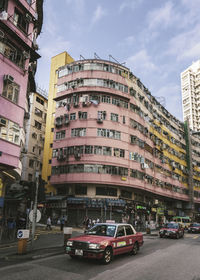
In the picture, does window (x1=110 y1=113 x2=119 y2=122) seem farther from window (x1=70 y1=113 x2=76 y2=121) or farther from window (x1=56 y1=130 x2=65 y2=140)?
window (x1=56 y1=130 x2=65 y2=140)

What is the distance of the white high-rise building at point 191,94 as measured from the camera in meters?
98.8

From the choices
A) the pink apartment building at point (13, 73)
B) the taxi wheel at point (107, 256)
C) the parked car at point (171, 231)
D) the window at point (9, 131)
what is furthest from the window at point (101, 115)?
the taxi wheel at point (107, 256)

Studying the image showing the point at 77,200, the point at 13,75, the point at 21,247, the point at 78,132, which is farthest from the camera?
the point at 78,132

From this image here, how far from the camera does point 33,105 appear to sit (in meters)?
46.5

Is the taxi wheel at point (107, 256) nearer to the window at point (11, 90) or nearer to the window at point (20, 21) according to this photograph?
the window at point (11, 90)

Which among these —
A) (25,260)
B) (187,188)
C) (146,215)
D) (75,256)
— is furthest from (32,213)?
(187,188)

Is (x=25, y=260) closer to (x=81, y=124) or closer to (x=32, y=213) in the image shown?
(x=32, y=213)

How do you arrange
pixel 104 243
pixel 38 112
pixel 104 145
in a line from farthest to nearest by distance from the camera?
1. pixel 38 112
2. pixel 104 145
3. pixel 104 243

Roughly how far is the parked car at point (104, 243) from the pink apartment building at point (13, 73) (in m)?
7.93

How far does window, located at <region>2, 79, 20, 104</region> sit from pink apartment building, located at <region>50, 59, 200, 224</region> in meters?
16.4

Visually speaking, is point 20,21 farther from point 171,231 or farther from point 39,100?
point 39,100

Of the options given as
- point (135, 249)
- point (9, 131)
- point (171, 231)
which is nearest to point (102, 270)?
point (135, 249)

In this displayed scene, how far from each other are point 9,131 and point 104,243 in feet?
33.1

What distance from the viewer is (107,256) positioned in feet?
29.7
